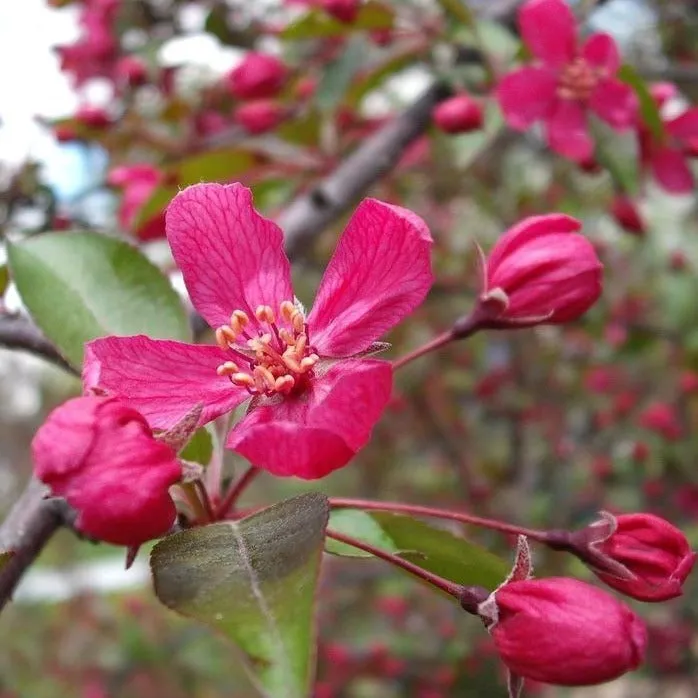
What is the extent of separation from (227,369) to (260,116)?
1.48 meters

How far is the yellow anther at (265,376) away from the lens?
1.01 m

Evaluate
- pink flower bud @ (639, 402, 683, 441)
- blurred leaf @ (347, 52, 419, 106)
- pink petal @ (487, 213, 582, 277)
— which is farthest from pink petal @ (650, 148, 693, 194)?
pink flower bud @ (639, 402, 683, 441)

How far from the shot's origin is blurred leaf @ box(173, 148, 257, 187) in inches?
83.5

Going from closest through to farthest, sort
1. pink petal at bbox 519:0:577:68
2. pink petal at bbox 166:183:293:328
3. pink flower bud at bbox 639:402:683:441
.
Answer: pink petal at bbox 166:183:293:328 → pink petal at bbox 519:0:577:68 → pink flower bud at bbox 639:402:683:441

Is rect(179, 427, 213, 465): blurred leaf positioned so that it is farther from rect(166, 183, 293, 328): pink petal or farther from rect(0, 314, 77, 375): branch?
rect(0, 314, 77, 375): branch

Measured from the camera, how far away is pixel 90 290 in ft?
3.98

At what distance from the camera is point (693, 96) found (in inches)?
126

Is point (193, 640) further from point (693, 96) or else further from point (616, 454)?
point (693, 96)

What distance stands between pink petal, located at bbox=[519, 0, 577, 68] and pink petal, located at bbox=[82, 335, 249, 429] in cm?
100

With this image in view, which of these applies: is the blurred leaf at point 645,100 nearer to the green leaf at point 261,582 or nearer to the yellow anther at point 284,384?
the yellow anther at point 284,384

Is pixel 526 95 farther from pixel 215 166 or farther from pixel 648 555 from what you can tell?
pixel 648 555

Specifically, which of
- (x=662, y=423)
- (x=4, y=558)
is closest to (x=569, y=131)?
(x=4, y=558)

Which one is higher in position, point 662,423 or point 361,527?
point 361,527

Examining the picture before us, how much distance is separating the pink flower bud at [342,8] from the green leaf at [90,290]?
3.00 feet
